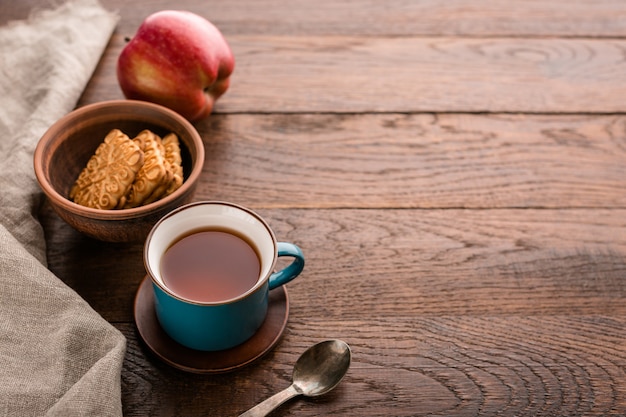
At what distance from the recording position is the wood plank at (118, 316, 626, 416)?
715mm

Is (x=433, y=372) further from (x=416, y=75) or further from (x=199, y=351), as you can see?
(x=416, y=75)

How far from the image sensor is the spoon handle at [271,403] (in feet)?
2.25

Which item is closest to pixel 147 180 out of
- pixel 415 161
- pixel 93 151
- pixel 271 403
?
pixel 93 151

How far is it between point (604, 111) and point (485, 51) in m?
0.22

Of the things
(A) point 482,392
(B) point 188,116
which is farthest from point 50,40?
(A) point 482,392

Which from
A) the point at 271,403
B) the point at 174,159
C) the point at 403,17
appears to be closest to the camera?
the point at 271,403

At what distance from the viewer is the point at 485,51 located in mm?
1169

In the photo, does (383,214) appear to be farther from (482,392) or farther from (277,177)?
(482,392)

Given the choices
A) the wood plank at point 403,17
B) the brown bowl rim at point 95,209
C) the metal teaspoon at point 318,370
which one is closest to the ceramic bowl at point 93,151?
the brown bowl rim at point 95,209

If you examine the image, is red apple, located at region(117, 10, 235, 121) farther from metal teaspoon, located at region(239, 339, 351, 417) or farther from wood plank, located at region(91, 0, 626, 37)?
metal teaspoon, located at region(239, 339, 351, 417)

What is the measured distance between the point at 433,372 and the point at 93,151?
50cm

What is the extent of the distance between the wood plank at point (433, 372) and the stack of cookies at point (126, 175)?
5.8 inches

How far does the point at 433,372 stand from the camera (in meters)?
0.75

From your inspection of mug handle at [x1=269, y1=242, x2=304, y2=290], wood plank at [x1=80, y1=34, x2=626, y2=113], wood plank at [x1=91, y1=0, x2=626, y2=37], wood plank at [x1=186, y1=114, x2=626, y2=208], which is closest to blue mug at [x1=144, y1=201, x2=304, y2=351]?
mug handle at [x1=269, y1=242, x2=304, y2=290]
